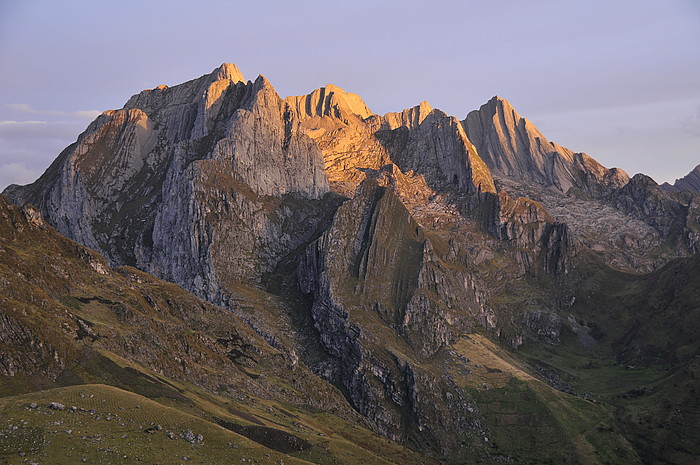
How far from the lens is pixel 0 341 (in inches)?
6289

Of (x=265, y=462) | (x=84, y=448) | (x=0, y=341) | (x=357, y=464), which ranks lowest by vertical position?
(x=357, y=464)

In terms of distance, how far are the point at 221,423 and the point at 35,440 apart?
6274cm

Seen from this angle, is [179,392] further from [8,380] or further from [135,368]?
[8,380]

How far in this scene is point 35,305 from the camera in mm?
188125

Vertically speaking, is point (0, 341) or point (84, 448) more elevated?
point (0, 341)

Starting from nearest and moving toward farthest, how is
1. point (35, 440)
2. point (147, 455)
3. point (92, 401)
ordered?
1. point (35, 440)
2. point (147, 455)
3. point (92, 401)

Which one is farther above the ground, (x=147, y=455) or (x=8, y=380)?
(x=8, y=380)

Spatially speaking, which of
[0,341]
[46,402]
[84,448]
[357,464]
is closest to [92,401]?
[46,402]

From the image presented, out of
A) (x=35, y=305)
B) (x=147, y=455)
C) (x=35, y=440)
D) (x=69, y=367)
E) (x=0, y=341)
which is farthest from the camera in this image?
(x=35, y=305)

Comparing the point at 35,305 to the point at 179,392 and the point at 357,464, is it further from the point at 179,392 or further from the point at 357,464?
the point at 357,464

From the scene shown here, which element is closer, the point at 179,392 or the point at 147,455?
the point at 147,455

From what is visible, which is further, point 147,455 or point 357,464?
point 357,464

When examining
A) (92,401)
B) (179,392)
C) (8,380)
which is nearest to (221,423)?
(179,392)

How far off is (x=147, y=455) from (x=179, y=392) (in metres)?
64.3
